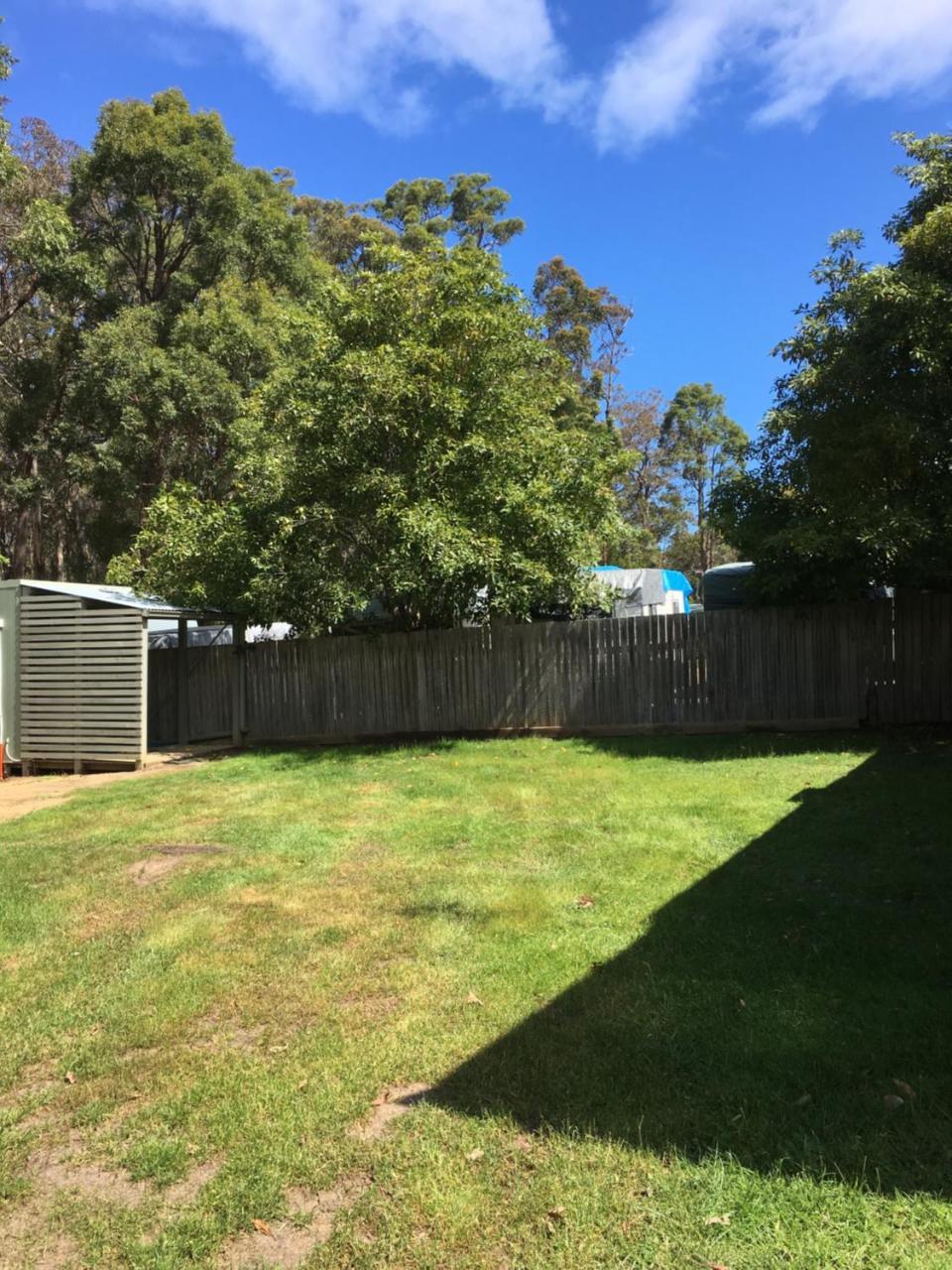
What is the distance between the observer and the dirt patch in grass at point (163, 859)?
5805 mm

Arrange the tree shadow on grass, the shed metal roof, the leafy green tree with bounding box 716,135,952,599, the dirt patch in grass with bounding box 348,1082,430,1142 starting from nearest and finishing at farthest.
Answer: the tree shadow on grass, the dirt patch in grass with bounding box 348,1082,430,1142, the leafy green tree with bounding box 716,135,952,599, the shed metal roof

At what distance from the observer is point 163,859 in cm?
627

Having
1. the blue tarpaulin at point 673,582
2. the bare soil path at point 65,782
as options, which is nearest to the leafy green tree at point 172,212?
the blue tarpaulin at point 673,582

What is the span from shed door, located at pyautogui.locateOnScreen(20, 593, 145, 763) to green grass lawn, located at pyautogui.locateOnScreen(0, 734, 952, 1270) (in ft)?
18.4

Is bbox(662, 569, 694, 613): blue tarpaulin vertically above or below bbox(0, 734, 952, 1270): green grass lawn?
above

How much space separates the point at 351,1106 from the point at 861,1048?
1866mm

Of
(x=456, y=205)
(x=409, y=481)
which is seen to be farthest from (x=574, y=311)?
(x=409, y=481)

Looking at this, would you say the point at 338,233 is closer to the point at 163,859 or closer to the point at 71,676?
the point at 71,676

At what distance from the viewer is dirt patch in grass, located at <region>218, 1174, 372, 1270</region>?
221cm

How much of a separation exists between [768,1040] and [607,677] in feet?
28.2

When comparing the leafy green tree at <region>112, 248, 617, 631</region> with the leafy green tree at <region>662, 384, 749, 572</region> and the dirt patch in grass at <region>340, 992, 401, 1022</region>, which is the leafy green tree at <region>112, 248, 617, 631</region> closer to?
the dirt patch in grass at <region>340, 992, 401, 1022</region>

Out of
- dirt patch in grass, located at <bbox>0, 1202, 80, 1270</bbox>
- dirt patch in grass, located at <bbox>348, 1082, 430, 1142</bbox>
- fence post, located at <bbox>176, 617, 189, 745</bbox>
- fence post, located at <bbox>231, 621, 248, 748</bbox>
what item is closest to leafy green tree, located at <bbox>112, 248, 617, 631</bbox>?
fence post, located at <bbox>231, 621, 248, 748</bbox>

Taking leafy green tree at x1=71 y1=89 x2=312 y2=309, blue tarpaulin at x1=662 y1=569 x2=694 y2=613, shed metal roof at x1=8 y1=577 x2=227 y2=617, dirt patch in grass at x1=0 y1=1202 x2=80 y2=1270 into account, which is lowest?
dirt patch in grass at x1=0 y1=1202 x2=80 y2=1270

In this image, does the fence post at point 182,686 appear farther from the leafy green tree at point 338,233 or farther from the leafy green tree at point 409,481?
the leafy green tree at point 338,233
